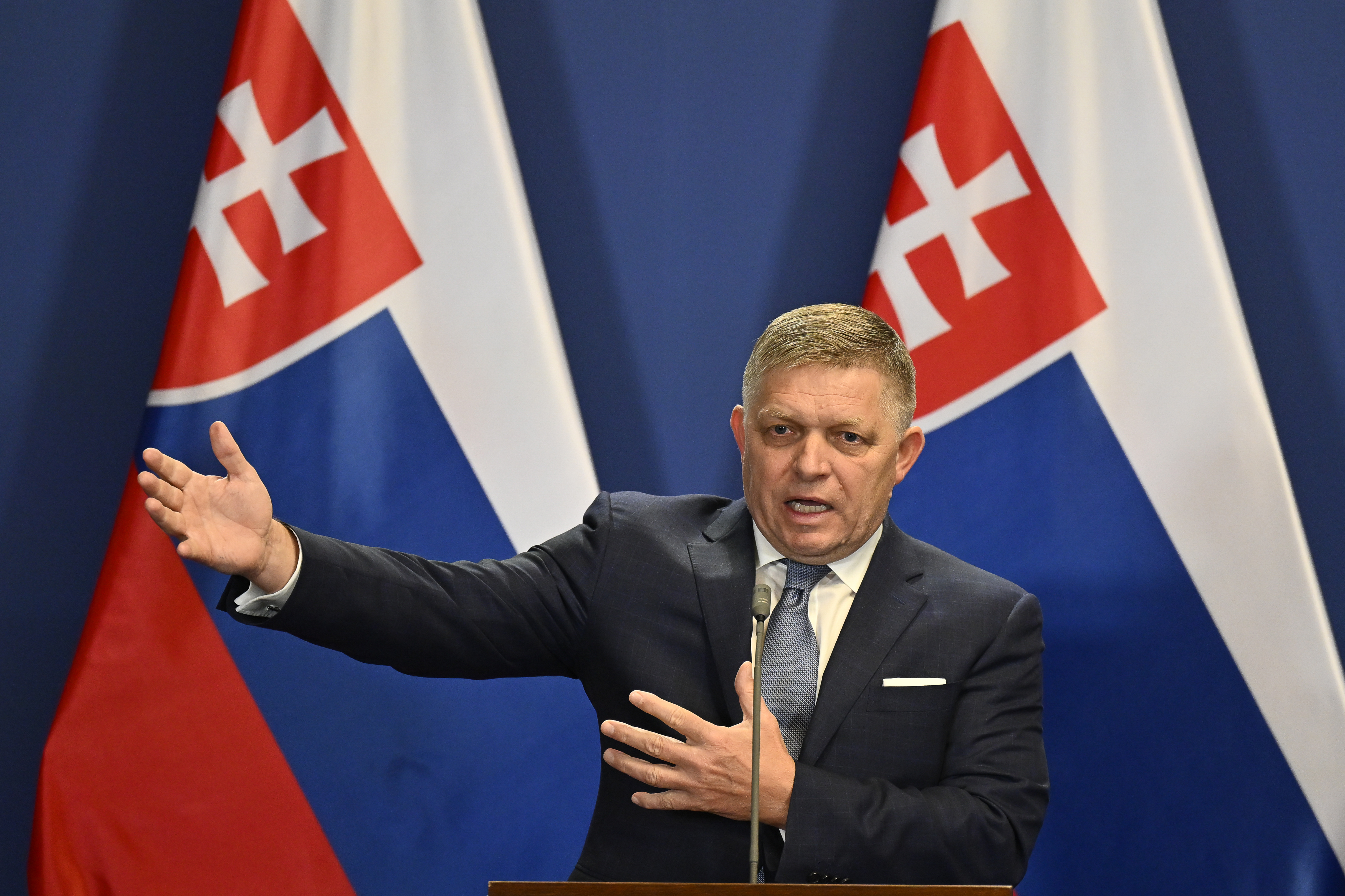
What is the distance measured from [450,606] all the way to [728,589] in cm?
44

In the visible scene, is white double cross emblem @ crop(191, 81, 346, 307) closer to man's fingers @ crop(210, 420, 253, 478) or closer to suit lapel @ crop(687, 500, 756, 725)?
man's fingers @ crop(210, 420, 253, 478)

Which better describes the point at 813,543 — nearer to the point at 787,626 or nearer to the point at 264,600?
the point at 787,626

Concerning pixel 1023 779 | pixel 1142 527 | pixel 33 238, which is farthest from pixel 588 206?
pixel 1023 779

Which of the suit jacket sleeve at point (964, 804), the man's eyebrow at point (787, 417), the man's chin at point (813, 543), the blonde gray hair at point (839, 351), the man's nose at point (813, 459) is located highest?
the blonde gray hair at point (839, 351)

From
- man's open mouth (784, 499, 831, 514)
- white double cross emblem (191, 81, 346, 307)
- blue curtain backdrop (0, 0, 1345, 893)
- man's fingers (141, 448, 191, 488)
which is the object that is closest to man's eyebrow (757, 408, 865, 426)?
man's open mouth (784, 499, 831, 514)

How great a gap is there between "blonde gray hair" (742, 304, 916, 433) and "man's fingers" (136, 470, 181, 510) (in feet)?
2.86

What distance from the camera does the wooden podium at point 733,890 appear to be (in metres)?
1.16

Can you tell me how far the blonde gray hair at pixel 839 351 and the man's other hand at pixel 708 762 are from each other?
542mm

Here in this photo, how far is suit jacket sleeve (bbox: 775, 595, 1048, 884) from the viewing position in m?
1.56

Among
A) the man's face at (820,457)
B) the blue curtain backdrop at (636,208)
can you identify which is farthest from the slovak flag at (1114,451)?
the man's face at (820,457)

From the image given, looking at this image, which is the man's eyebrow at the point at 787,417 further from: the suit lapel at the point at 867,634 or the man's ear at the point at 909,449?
the suit lapel at the point at 867,634

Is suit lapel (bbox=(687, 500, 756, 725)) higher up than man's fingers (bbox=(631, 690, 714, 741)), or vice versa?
suit lapel (bbox=(687, 500, 756, 725))

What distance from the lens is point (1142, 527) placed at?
2467 mm

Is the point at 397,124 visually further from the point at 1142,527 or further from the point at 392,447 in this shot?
the point at 1142,527
